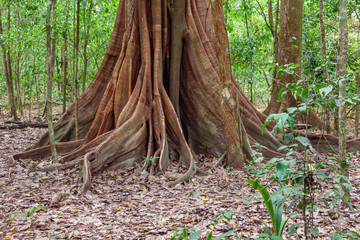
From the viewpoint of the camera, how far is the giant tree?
5.50 meters

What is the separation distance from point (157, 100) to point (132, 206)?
2403mm

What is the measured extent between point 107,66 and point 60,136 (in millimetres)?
1743

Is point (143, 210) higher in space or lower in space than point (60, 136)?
lower

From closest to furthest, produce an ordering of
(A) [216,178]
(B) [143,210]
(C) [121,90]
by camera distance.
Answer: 1. (B) [143,210]
2. (A) [216,178]
3. (C) [121,90]

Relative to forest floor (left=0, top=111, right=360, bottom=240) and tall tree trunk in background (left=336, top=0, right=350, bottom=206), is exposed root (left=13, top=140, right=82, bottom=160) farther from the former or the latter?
tall tree trunk in background (left=336, top=0, right=350, bottom=206)

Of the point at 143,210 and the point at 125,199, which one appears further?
the point at 125,199

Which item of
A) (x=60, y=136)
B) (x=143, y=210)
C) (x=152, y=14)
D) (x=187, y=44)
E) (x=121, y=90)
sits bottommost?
(x=143, y=210)

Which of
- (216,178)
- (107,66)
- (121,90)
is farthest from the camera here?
(107,66)

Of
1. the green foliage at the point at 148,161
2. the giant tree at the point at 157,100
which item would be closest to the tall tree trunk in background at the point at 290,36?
the giant tree at the point at 157,100

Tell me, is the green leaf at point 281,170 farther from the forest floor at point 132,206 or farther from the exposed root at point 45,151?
the exposed root at point 45,151

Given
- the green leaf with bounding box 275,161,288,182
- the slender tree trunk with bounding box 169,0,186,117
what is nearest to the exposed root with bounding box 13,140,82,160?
the slender tree trunk with bounding box 169,0,186,117

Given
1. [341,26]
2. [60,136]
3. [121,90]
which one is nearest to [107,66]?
[121,90]

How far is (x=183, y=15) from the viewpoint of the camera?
6.29 m

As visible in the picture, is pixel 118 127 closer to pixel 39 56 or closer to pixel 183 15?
pixel 183 15
